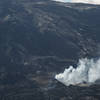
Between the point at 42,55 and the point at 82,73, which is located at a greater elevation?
the point at 42,55

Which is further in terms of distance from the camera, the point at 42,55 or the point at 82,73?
the point at 42,55

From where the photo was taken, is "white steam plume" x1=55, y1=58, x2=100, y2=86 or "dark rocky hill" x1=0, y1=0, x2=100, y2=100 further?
"white steam plume" x1=55, y1=58, x2=100, y2=86

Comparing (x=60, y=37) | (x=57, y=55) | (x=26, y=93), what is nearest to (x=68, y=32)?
(x=60, y=37)

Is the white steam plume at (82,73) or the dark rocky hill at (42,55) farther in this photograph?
the white steam plume at (82,73)

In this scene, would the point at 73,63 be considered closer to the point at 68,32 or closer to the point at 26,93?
the point at 68,32
